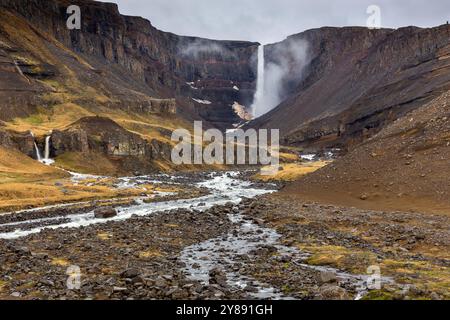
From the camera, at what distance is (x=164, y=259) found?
29.6 m

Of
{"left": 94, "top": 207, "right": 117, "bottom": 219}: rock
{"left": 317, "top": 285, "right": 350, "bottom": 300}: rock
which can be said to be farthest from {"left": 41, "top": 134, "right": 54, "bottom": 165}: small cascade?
{"left": 317, "top": 285, "right": 350, "bottom": 300}: rock

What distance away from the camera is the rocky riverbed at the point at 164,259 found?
2169 centimetres

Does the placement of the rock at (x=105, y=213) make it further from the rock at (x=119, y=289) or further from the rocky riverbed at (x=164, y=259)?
the rock at (x=119, y=289)

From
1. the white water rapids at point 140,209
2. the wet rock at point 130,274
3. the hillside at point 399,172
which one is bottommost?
the white water rapids at point 140,209

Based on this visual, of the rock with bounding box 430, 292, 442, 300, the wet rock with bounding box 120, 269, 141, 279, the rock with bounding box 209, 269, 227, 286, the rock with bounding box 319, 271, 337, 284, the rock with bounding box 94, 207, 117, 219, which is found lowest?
the rock with bounding box 94, 207, 117, 219

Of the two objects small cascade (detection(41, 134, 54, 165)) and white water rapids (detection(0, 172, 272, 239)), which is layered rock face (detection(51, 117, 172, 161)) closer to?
small cascade (detection(41, 134, 54, 165))

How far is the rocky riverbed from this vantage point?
2169 centimetres

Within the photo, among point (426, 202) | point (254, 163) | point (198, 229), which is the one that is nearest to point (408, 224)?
point (426, 202)

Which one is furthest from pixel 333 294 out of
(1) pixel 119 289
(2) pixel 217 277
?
(1) pixel 119 289

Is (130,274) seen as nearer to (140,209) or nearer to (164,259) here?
(164,259)

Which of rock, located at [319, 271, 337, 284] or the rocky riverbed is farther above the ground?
rock, located at [319, 271, 337, 284]

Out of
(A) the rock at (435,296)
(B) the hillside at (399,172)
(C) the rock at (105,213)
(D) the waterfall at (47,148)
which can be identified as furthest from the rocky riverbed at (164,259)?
(D) the waterfall at (47,148)
